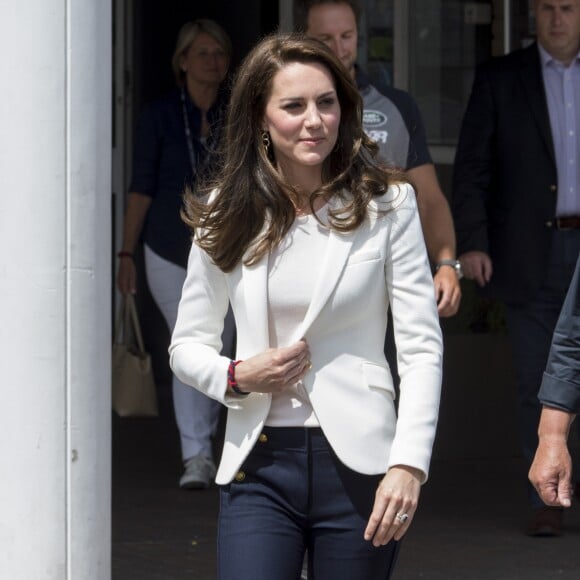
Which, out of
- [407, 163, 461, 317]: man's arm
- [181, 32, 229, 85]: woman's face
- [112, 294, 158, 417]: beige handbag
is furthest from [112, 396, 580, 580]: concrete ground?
[181, 32, 229, 85]: woman's face

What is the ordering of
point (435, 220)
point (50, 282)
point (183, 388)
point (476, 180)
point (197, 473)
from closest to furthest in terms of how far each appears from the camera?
point (50, 282), point (435, 220), point (476, 180), point (197, 473), point (183, 388)

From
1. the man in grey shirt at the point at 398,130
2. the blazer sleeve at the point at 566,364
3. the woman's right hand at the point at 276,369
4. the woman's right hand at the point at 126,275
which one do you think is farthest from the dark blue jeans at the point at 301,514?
the woman's right hand at the point at 126,275

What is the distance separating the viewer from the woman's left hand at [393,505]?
315cm

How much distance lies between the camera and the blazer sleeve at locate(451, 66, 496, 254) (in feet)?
21.5

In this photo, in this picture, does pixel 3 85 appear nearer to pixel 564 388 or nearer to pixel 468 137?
pixel 564 388

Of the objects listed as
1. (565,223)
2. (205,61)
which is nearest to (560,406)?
(565,223)

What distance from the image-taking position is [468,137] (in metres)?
6.62

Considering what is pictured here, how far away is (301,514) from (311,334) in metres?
0.37

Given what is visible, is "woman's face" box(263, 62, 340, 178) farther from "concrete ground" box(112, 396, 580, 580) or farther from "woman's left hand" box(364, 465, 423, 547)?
"concrete ground" box(112, 396, 580, 580)

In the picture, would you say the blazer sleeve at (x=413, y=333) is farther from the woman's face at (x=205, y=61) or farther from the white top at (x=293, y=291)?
the woman's face at (x=205, y=61)

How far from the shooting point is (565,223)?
21.1 feet

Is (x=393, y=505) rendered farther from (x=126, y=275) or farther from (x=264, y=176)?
(x=126, y=275)

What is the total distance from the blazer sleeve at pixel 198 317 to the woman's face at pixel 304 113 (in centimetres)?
30

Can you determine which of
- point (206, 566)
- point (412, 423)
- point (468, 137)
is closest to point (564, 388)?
point (412, 423)
